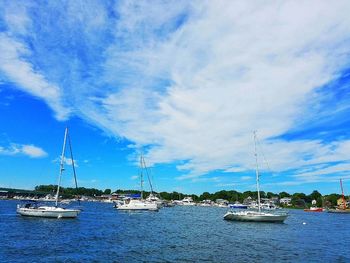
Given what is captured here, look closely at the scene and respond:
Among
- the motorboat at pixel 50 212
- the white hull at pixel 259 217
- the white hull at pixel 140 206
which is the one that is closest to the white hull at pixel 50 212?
the motorboat at pixel 50 212

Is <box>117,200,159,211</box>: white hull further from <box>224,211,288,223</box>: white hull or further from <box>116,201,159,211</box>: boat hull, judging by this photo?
<box>224,211,288,223</box>: white hull

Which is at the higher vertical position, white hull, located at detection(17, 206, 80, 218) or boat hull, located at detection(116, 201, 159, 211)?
boat hull, located at detection(116, 201, 159, 211)

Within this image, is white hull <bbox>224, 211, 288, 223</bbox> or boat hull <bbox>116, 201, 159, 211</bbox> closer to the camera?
white hull <bbox>224, 211, 288, 223</bbox>

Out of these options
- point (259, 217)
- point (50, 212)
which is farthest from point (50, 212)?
point (259, 217)

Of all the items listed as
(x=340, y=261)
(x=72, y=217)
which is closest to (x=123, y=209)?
(x=72, y=217)

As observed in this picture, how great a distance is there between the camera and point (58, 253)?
1563 inches

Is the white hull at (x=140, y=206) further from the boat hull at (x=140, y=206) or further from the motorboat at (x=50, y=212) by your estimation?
the motorboat at (x=50, y=212)

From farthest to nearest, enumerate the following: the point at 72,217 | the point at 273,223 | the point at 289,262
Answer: the point at 273,223 → the point at 72,217 → the point at 289,262

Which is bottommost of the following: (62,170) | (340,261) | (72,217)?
(340,261)

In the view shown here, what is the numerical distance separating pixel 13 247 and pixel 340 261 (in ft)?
120

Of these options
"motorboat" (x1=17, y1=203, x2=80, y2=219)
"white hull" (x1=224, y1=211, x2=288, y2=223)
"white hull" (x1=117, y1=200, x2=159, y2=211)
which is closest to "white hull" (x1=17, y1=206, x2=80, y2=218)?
Result: "motorboat" (x1=17, y1=203, x2=80, y2=219)

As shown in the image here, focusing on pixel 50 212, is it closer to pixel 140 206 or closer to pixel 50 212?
pixel 50 212

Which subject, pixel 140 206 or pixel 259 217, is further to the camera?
pixel 140 206

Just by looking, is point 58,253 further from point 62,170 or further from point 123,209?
point 123,209
